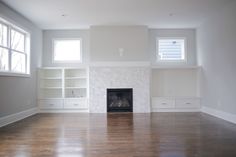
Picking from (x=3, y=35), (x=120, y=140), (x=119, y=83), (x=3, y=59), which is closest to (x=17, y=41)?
(x=3, y=35)

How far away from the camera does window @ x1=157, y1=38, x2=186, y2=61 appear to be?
277 inches

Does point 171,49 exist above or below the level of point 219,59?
above

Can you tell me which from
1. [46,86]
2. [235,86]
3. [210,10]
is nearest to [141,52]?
[210,10]

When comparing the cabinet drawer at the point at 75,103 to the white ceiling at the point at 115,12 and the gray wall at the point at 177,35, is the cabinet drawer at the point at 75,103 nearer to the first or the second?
the white ceiling at the point at 115,12

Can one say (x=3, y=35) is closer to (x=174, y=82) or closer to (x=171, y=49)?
(x=171, y=49)

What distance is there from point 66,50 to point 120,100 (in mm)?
2551

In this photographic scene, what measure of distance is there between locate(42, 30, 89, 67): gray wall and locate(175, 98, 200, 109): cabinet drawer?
11.0ft

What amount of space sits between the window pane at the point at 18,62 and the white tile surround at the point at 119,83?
1949 mm

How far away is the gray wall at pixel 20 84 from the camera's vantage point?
4523 millimetres

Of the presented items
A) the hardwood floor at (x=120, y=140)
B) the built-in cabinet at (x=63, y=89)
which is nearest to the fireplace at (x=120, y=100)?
the built-in cabinet at (x=63, y=89)

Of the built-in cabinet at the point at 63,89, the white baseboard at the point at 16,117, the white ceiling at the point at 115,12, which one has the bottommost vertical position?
the white baseboard at the point at 16,117

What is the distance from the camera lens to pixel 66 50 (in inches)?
278

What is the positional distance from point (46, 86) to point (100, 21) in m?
2.88

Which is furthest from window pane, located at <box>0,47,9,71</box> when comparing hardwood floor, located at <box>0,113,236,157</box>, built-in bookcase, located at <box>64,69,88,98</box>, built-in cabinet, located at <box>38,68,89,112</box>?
built-in bookcase, located at <box>64,69,88,98</box>
